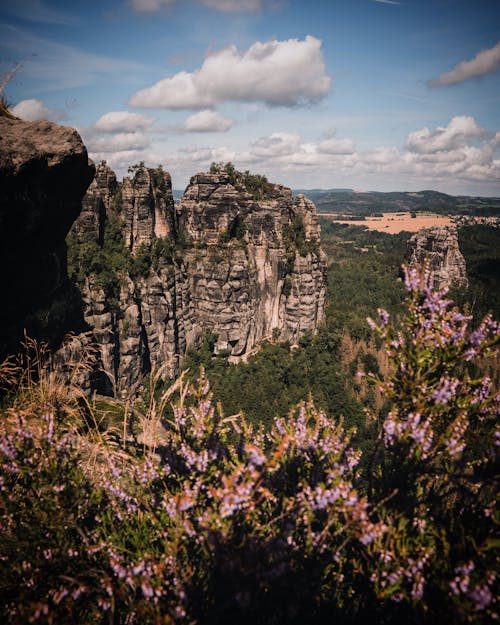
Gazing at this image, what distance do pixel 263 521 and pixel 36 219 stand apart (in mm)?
16253

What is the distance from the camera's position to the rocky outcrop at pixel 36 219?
14586 millimetres

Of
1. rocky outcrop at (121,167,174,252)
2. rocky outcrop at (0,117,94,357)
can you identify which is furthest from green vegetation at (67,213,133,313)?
A: rocky outcrop at (0,117,94,357)

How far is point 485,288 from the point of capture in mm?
92562

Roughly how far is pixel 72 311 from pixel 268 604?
17997mm

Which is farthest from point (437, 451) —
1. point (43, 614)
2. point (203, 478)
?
point (43, 614)

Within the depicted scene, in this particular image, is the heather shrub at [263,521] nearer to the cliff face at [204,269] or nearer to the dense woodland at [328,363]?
the dense woodland at [328,363]

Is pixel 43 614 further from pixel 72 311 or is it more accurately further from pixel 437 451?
pixel 72 311

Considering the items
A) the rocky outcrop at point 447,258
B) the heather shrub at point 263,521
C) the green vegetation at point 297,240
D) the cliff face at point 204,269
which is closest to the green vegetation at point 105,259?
the cliff face at point 204,269

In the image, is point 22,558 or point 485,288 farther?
point 485,288

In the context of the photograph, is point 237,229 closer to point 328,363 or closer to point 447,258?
point 328,363

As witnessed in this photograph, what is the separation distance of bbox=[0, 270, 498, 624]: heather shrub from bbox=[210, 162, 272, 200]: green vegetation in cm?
5004

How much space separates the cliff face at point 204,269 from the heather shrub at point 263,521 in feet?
118

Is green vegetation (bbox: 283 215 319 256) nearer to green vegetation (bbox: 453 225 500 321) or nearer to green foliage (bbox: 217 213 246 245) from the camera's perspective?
green foliage (bbox: 217 213 246 245)

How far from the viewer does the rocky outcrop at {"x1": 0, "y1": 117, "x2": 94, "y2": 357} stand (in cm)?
1459
